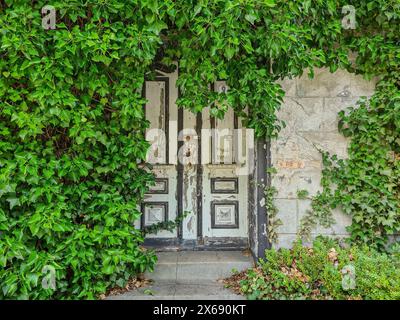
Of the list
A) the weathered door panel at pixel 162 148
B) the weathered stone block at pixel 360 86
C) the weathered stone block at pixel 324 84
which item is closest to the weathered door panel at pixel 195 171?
the weathered door panel at pixel 162 148

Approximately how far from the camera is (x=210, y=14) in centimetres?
307

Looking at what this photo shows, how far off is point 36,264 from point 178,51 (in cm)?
238

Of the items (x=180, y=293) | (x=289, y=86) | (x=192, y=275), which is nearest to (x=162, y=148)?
(x=192, y=275)

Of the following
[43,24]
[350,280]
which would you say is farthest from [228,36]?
[350,280]

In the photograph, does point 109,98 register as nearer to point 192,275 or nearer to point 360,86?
point 192,275

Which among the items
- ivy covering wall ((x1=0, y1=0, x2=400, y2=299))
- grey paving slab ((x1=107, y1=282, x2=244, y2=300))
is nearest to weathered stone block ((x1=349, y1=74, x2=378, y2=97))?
ivy covering wall ((x1=0, y1=0, x2=400, y2=299))

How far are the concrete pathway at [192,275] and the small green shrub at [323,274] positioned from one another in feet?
0.96

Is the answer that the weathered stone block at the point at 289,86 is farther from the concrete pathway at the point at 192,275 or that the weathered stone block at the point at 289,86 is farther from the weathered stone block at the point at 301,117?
the concrete pathway at the point at 192,275

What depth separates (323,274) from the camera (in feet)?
11.1

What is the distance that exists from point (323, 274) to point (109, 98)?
2603 mm

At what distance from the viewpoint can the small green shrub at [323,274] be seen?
124 inches

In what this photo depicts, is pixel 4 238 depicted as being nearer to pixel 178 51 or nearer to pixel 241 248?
pixel 178 51

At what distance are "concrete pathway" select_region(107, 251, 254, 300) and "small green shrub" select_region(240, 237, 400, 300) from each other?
0.96ft

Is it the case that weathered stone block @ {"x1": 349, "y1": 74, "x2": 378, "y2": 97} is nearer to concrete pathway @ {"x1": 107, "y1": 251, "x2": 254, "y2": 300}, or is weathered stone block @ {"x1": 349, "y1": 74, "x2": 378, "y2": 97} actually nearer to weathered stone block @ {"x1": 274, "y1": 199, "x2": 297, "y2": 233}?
weathered stone block @ {"x1": 274, "y1": 199, "x2": 297, "y2": 233}
